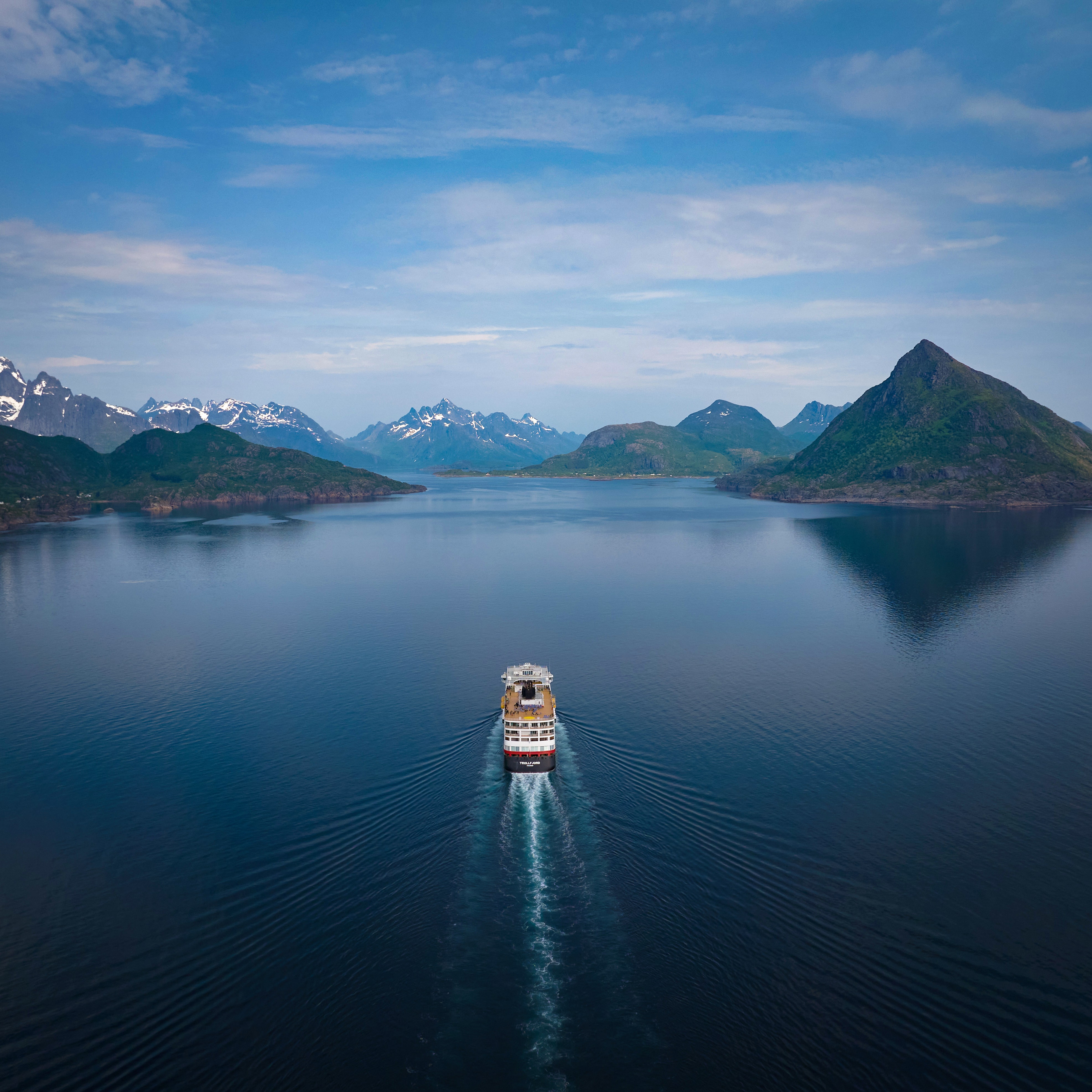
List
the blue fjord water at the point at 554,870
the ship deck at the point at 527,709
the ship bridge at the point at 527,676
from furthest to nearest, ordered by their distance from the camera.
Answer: the ship bridge at the point at 527,676 < the ship deck at the point at 527,709 < the blue fjord water at the point at 554,870

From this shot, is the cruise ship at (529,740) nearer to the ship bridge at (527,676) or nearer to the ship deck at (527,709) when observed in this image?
the ship deck at (527,709)

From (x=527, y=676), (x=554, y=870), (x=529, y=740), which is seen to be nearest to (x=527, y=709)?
(x=529, y=740)

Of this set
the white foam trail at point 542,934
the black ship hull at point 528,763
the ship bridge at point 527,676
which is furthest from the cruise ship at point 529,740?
the ship bridge at point 527,676

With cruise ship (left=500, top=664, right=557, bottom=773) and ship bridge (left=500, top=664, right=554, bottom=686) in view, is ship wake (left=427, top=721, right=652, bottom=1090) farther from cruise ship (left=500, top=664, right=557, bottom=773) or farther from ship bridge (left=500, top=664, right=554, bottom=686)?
ship bridge (left=500, top=664, right=554, bottom=686)

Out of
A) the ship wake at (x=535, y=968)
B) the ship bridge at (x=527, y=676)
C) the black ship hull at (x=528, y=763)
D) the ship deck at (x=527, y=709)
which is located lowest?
the ship wake at (x=535, y=968)

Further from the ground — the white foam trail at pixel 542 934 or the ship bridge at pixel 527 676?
the ship bridge at pixel 527 676

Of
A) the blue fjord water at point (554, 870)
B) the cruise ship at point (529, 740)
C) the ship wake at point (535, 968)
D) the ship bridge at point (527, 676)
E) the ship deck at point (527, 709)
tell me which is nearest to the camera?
the ship wake at point (535, 968)

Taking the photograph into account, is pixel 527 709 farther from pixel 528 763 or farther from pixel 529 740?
pixel 528 763

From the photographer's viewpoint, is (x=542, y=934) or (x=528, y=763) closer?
(x=542, y=934)
